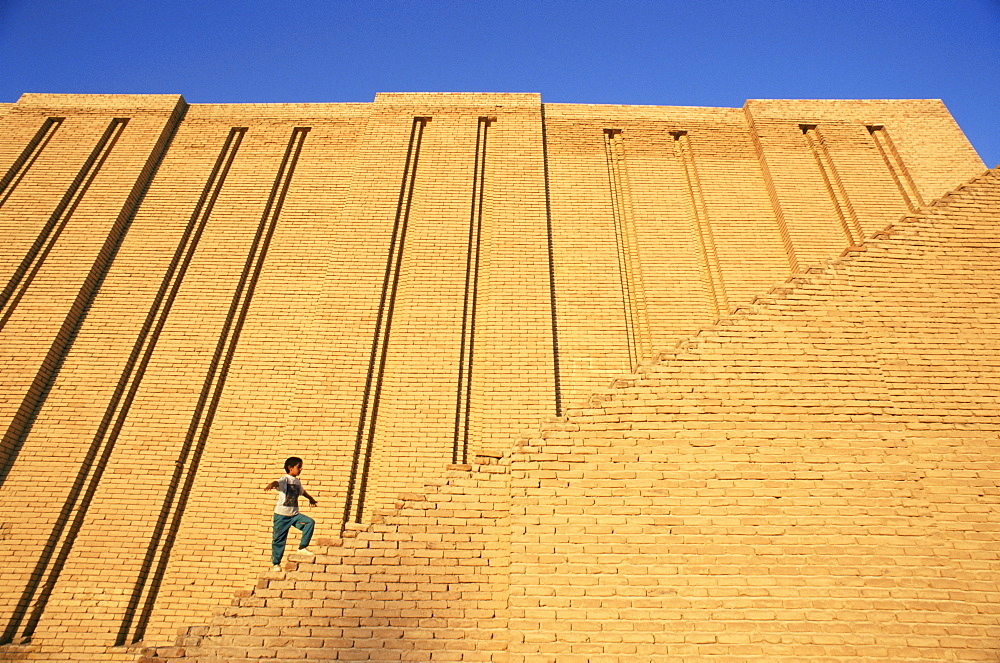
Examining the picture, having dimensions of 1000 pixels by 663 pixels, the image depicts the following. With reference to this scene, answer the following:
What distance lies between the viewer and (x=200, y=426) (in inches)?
266

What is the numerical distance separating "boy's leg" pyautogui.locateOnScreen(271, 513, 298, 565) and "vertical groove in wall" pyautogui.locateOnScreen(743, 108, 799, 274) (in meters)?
6.62

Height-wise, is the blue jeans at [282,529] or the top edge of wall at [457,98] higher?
the top edge of wall at [457,98]

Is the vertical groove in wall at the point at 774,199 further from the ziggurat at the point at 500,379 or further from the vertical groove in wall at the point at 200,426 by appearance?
the vertical groove in wall at the point at 200,426

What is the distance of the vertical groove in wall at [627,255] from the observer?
7504 mm

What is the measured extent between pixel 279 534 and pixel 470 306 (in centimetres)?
357

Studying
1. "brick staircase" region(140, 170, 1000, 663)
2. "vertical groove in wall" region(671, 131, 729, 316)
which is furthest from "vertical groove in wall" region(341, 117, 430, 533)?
"vertical groove in wall" region(671, 131, 729, 316)

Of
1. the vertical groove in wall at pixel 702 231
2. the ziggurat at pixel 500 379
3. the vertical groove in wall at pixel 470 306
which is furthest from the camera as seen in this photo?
the vertical groove in wall at pixel 702 231

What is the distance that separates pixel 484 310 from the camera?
7.47m

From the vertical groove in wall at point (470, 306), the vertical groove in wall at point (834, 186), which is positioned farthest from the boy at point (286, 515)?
the vertical groove in wall at point (834, 186)

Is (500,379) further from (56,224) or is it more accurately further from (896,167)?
(896,167)

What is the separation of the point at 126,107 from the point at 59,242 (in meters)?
2.94

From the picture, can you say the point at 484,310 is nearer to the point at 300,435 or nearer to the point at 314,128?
the point at 300,435

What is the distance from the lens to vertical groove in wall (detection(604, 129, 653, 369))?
24.6ft

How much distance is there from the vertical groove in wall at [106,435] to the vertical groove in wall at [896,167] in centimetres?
980
